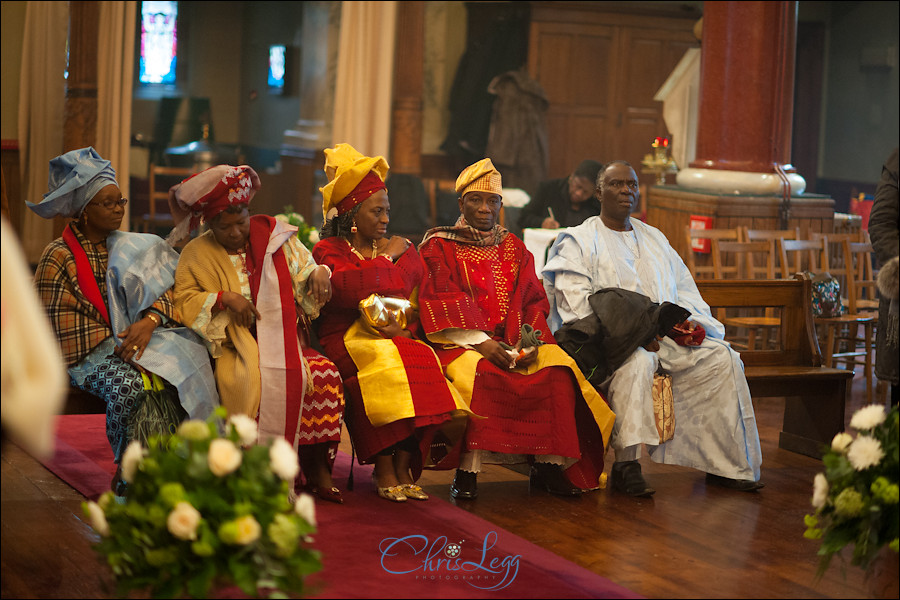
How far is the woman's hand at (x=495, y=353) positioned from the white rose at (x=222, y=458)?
1.94 metres

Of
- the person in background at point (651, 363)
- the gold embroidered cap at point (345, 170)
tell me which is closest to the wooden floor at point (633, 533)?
the person in background at point (651, 363)

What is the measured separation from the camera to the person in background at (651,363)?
192 inches

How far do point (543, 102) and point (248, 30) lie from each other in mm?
5608

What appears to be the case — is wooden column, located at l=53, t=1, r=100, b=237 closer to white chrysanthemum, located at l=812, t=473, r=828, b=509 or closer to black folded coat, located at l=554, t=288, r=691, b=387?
black folded coat, located at l=554, t=288, r=691, b=387

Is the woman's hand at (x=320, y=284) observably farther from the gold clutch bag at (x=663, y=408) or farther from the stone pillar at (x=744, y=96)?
the stone pillar at (x=744, y=96)

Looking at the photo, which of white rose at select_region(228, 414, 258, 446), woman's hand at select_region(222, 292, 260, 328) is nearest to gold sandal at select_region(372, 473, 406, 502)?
woman's hand at select_region(222, 292, 260, 328)

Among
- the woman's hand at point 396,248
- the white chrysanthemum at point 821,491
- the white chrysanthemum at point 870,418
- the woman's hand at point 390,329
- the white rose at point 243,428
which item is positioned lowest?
the white chrysanthemum at point 821,491

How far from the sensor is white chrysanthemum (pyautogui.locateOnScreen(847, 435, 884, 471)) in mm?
3383

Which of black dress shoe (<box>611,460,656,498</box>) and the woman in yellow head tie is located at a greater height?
the woman in yellow head tie

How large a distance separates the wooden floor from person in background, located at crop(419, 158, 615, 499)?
0.54 ft

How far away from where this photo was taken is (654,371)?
16.2 feet

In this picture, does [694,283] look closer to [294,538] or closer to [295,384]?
[295,384]

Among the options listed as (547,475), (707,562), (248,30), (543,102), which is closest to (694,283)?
(547,475)

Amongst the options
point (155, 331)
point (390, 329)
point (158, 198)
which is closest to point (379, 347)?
point (390, 329)
